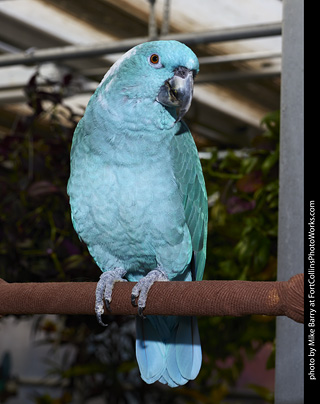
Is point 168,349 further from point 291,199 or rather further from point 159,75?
point 159,75

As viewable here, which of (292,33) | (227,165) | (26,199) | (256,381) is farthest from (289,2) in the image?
(256,381)

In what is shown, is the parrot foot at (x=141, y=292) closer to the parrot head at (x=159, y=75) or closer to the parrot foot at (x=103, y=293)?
the parrot foot at (x=103, y=293)

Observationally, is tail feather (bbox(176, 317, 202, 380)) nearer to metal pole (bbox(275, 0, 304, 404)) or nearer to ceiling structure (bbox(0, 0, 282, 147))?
metal pole (bbox(275, 0, 304, 404))

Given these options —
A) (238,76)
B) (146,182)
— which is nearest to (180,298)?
(146,182)

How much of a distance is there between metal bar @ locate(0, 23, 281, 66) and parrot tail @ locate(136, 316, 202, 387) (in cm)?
85

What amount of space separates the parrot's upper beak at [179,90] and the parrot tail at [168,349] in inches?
20.0

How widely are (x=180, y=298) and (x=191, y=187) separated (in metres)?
0.42

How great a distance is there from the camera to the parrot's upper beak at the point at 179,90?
107 centimetres

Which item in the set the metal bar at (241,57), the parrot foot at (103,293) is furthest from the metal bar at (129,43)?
the parrot foot at (103,293)

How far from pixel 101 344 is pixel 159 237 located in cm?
141

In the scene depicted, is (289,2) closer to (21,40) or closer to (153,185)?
(153,185)

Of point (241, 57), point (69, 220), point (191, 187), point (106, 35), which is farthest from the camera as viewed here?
point (106, 35)

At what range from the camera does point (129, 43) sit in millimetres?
1658

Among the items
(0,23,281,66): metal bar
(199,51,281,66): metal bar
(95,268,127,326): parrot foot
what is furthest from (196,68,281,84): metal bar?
(95,268,127,326): parrot foot
